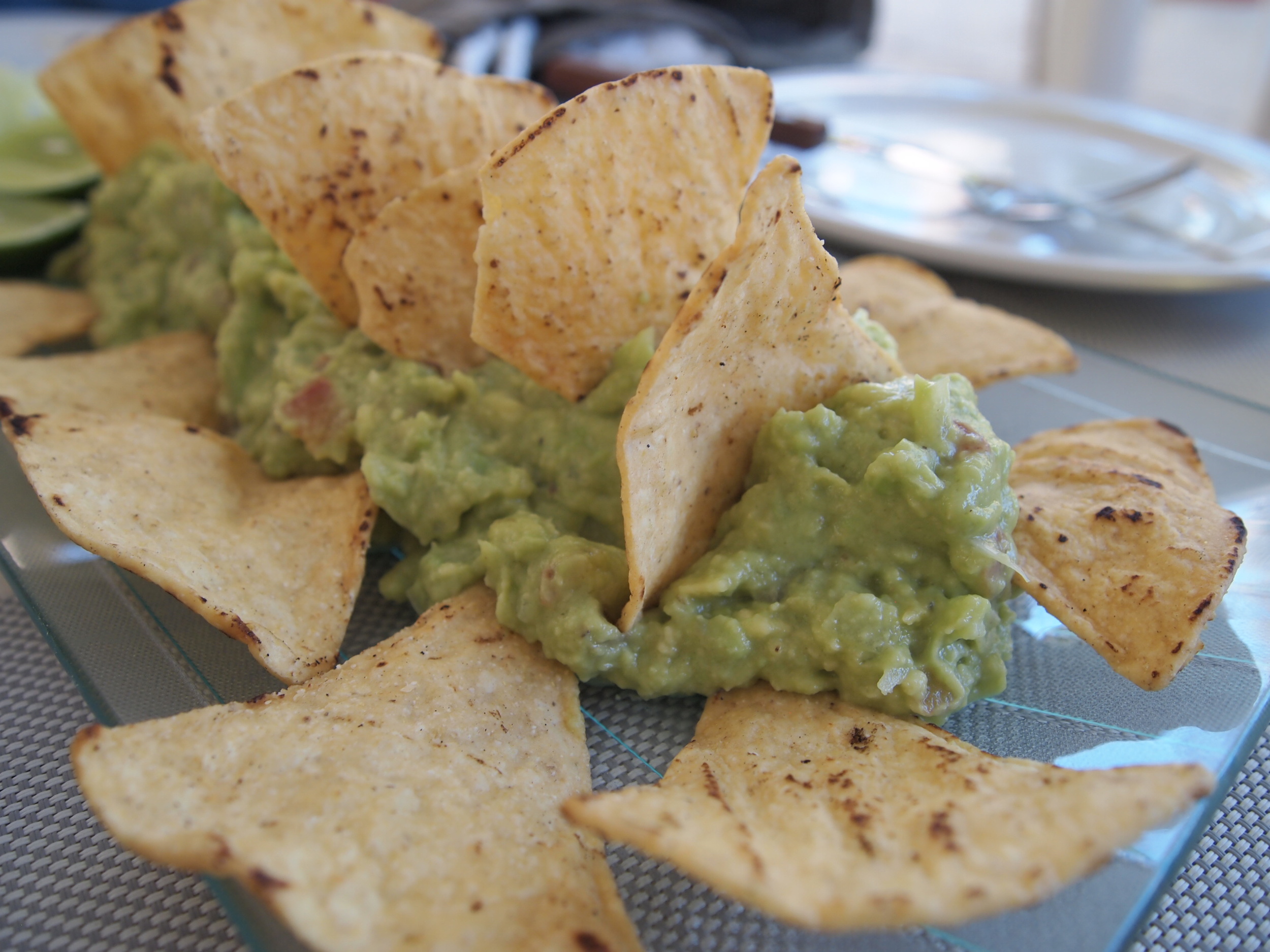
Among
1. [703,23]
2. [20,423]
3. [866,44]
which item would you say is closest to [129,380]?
[20,423]

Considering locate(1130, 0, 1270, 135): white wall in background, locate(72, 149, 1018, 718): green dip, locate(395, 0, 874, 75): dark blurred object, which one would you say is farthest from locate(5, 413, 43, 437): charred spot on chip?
locate(1130, 0, 1270, 135): white wall in background

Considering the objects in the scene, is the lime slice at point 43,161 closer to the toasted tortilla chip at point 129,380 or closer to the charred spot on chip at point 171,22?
the charred spot on chip at point 171,22

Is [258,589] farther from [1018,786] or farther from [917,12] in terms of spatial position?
[917,12]

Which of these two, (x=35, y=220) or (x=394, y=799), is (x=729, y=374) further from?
(x=35, y=220)

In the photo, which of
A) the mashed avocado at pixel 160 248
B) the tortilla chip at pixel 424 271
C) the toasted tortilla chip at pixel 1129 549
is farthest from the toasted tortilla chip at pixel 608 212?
the mashed avocado at pixel 160 248

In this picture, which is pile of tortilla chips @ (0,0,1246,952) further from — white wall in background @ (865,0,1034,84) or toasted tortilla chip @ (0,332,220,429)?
white wall in background @ (865,0,1034,84)
